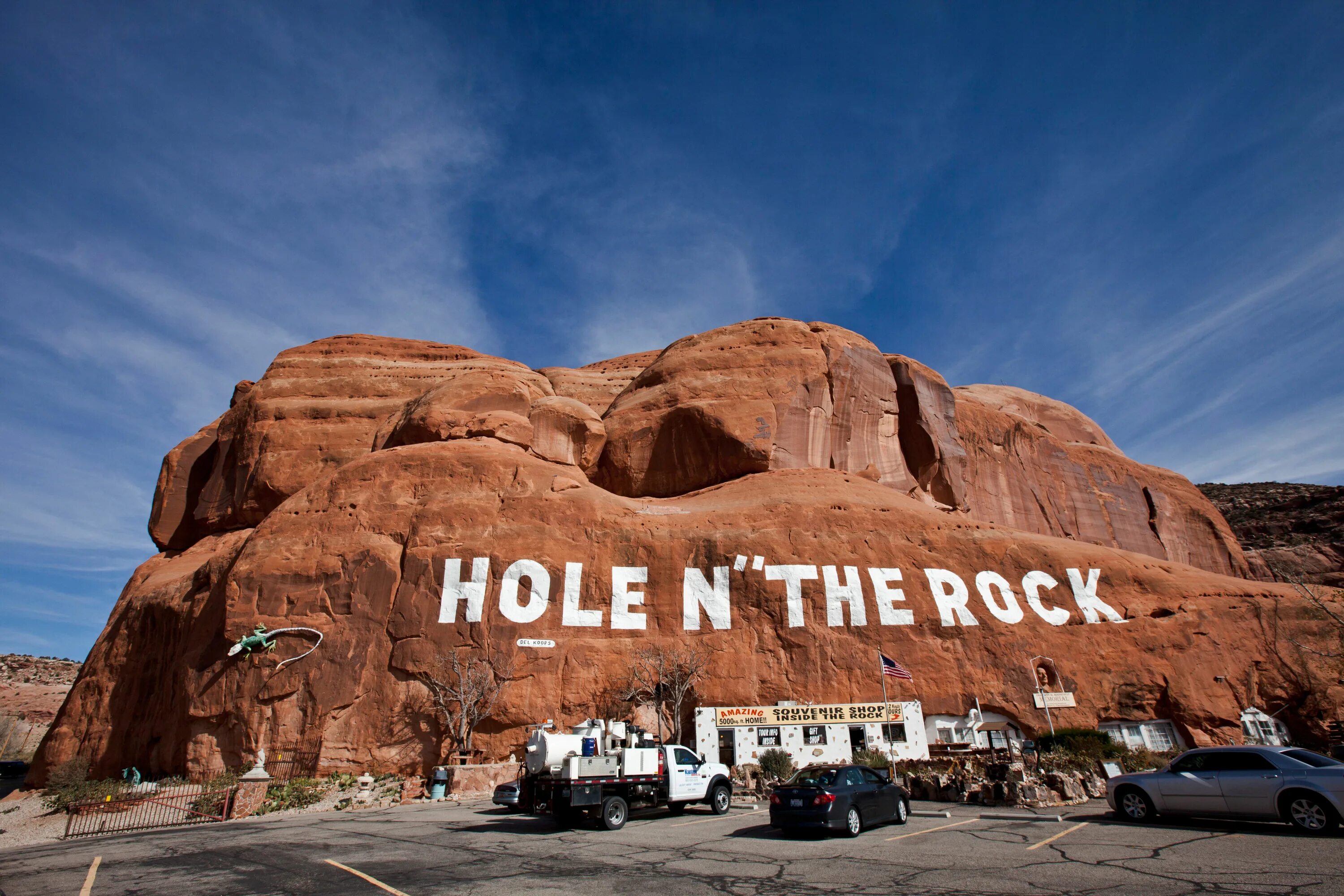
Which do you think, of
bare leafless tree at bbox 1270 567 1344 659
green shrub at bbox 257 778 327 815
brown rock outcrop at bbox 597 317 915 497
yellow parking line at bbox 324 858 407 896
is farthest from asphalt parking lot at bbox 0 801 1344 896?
brown rock outcrop at bbox 597 317 915 497

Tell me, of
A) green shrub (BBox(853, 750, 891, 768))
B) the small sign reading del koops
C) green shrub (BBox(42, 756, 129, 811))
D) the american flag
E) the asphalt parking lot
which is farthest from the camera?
the small sign reading del koops

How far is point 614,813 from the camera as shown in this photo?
1530 cm

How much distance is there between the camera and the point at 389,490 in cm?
3403

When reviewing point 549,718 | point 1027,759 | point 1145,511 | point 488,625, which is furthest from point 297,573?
point 1145,511

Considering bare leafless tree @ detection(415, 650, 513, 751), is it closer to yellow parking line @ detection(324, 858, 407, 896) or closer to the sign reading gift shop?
the sign reading gift shop

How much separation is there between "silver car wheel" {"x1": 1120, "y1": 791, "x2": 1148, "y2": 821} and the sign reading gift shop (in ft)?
42.6

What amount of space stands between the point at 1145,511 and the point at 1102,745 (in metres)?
44.1

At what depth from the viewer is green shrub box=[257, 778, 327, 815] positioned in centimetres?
2200

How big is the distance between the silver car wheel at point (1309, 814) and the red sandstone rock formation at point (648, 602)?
1858 centimetres

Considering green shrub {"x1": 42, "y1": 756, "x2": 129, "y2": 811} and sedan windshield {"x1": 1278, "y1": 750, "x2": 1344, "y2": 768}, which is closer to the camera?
sedan windshield {"x1": 1278, "y1": 750, "x2": 1344, "y2": 768}

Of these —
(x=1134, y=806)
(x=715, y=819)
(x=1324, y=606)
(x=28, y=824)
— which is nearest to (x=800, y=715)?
(x=715, y=819)

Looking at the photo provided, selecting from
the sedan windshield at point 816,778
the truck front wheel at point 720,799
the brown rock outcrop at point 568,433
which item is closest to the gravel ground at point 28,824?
the truck front wheel at point 720,799

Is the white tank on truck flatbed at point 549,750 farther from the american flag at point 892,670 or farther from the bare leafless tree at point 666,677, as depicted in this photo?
the bare leafless tree at point 666,677

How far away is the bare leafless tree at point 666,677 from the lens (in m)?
28.3
